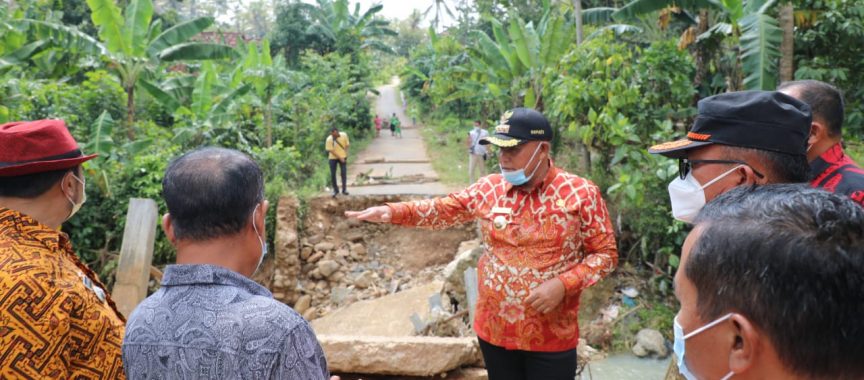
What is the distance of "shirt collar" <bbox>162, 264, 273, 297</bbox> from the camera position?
1.33 m

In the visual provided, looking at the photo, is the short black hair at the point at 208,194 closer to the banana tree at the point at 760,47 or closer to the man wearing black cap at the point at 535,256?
the man wearing black cap at the point at 535,256

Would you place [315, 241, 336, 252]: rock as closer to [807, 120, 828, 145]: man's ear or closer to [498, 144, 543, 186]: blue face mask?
[498, 144, 543, 186]: blue face mask

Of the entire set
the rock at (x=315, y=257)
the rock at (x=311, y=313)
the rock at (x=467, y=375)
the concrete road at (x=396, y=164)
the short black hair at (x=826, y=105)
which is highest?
the short black hair at (x=826, y=105)

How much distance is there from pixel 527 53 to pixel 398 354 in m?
7.27

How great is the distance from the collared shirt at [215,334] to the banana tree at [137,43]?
8.18 metres

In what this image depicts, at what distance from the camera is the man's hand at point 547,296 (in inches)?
89.7

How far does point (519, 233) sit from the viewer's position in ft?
8.03

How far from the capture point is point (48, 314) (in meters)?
1.55

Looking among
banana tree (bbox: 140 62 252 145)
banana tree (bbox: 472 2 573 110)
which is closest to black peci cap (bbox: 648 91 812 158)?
banana tree (bbox: 472 2 573 110)

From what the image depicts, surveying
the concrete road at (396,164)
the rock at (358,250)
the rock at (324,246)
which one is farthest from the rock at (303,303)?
the concrete road at (396,164)

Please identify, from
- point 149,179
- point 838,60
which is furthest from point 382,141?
point 838,60

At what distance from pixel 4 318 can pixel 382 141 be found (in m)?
19.3

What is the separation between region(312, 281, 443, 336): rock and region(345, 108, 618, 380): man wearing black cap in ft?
15.0

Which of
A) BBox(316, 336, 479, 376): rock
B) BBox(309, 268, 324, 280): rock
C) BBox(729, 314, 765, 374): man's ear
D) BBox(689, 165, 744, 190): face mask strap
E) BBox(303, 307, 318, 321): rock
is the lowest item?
BBox(303, 307, 318, 321): rock
